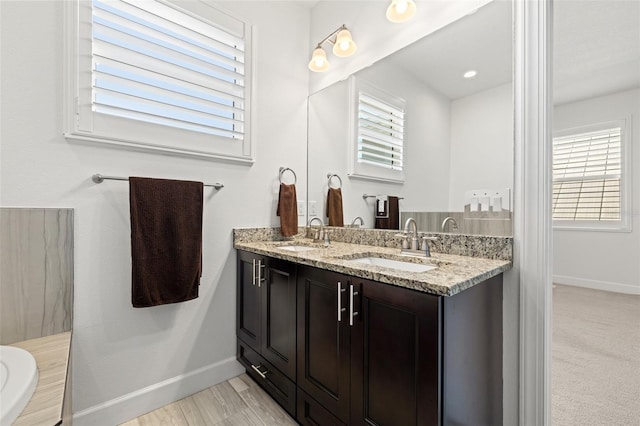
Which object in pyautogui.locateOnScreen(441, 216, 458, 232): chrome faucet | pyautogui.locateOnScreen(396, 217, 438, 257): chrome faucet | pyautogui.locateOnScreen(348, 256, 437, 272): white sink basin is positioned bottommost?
pyautogui.locateOnScreen(348, 256, 437, 272): white sink basin

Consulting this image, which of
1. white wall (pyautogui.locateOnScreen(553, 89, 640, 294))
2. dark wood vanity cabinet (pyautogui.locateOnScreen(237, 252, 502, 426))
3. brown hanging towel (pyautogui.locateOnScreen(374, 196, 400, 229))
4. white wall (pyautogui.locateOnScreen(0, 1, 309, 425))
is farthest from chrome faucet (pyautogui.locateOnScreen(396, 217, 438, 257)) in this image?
white wall (pyautogui.locateOnScreen(553, 89, 640, 294))

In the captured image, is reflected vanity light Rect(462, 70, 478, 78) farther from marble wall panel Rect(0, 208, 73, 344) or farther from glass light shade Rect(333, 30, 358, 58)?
marble wall panel Rect(0, 208, 73, 344)

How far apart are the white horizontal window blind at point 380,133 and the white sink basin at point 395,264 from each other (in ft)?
1.95

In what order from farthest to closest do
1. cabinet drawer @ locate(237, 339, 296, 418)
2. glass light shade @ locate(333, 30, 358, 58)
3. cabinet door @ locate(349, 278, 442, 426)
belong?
glass light shade @ locate(333, 30, 358, 58) → cabinet drawer @ locate(237, 339, 296, 418) → cabinet door @ locate(349, 278, 442, 426)

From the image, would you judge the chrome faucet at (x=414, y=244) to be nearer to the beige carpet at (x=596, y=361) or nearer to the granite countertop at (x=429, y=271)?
the granite countertop at (x=429, y=271)

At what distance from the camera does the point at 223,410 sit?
153 cm

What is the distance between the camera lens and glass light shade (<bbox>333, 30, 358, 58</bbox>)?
6.14ft

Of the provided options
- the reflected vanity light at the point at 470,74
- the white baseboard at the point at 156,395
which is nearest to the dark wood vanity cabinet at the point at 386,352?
the white baseboard at the point at 156,395

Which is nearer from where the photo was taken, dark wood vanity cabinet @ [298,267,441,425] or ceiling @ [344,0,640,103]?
dark wood vanity cabinet @ [298,267,441,425]

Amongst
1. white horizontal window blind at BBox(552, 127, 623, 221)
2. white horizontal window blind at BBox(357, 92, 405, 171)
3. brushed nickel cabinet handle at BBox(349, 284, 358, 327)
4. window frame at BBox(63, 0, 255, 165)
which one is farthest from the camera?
white horizontal window blind at BBox(552, 127, 623, 221)

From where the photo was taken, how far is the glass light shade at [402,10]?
1514mm

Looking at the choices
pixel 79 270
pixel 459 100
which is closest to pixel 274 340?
pixel 79 270

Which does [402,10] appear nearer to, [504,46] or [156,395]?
[504,46]

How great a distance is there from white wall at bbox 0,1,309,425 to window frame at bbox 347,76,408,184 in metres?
0.56
